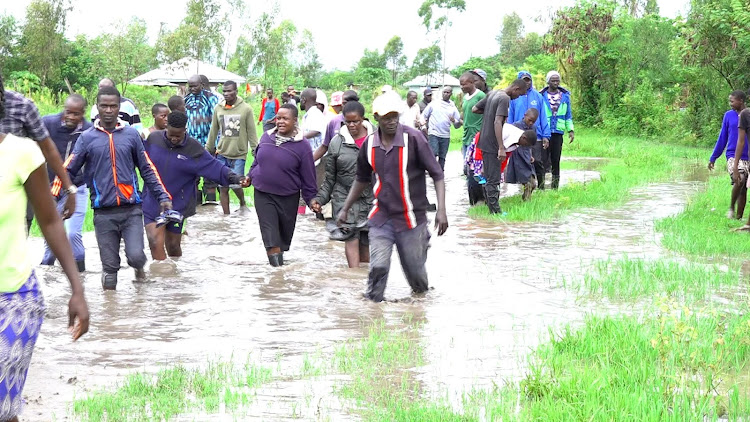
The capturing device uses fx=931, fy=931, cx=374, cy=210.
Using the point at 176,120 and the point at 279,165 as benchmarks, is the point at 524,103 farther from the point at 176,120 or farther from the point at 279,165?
the point at 176,120

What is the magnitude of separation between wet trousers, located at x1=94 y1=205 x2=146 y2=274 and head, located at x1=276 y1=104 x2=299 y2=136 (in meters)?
1.57

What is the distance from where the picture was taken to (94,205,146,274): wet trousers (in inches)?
325

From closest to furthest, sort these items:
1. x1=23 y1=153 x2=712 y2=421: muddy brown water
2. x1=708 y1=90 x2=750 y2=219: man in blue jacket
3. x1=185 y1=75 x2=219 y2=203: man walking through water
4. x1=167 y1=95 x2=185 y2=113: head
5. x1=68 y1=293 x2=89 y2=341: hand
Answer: x1=68 y1=293 x2=89 y2=341: hand → x1=23 y1=153 x2=712 y2=421: muddy brown water → x1=708 y1=90 x2=750 y2=219: man in blue jacket → x1=167 y1=95 x2=185 y2=113: head → x1=185 y1=75 x2=219 y2=203: man walking through water

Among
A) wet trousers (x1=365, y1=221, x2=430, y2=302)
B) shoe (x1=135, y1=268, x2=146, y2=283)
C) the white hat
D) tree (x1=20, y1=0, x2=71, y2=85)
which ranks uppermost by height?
tree (x1=20, y1=0, x2=71, y2=85)

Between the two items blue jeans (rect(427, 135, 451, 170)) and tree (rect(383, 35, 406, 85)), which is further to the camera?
tree (rect(383, 35, 406, 85))

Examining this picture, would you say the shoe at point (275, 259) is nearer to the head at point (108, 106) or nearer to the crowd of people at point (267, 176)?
the crowd of people at point (267, 176)

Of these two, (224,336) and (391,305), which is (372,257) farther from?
(224,336)

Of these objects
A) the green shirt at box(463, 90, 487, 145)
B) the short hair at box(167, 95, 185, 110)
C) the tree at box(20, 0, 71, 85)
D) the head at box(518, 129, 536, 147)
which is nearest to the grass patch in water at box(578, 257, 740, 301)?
the head at box(518, 129, 536, 147)

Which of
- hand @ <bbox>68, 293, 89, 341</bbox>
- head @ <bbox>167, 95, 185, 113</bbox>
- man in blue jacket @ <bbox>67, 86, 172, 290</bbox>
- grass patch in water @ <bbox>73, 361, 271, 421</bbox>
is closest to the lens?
hand @ <bbox>68, 293, 89, 341</bbox>

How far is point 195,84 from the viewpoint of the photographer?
13.6m

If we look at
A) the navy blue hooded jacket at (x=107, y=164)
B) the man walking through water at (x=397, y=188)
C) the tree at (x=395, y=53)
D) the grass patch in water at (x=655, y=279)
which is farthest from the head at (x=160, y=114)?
the tree at (x=395, y=53)

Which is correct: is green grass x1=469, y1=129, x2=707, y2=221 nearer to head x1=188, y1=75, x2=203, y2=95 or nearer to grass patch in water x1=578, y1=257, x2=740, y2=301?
grass patch in water x1=578, y1=257, x2=740, y2=301

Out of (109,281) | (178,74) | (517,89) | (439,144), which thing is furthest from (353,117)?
(178,74)

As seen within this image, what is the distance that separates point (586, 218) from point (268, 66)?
133 feet
